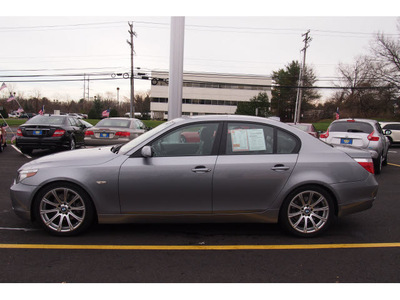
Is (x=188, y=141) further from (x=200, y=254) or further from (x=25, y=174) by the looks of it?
(x=25, y=174)

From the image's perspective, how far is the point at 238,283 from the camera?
2.78m

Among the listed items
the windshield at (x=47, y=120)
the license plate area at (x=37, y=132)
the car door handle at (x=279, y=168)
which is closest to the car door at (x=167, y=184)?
the car door handle at (x=279, y=168)

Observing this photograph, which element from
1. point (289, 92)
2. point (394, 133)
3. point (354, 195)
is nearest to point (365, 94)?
point (289, 92)

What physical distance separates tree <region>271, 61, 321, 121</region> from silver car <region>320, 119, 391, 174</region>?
64.2 m

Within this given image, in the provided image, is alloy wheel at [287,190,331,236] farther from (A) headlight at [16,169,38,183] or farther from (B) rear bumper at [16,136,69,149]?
(B) rear bumper at [16,136,69,149]

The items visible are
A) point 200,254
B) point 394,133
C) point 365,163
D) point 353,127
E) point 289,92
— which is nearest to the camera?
point 200,254

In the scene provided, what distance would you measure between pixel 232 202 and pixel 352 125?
6.98 meters

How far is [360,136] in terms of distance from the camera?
8.95 metres

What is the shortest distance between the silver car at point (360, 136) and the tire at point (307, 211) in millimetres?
5503

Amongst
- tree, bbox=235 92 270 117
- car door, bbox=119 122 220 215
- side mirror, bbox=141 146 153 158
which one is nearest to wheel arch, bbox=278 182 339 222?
car door, bbox=119 122 220 215

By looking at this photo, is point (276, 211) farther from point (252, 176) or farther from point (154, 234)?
point (154, 234)

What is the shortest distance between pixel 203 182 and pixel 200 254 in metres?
0.82

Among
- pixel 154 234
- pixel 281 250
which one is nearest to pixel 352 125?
pixel 281 250

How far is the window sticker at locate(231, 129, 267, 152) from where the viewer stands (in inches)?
152
